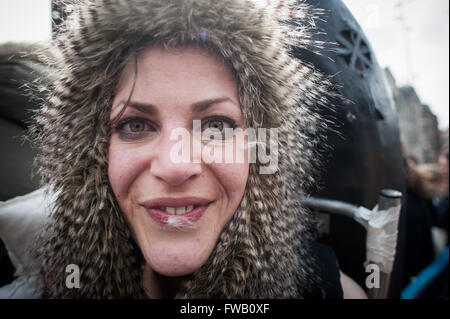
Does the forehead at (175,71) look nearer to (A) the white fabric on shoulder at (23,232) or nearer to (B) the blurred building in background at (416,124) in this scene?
(A) the white fabric on shoulder at (23,232)

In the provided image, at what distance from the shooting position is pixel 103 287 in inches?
28.1

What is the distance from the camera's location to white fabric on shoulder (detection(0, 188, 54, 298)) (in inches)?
31.1

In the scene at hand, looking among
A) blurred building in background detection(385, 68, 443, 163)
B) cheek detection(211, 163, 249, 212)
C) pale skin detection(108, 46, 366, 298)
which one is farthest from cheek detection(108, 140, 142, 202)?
blurred building in background detection(385, 68, 443, 163)

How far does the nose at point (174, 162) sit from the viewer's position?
0.56 m

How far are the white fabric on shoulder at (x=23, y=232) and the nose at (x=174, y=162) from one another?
51 cm

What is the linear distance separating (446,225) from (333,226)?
1.52 meters

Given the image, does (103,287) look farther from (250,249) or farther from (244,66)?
(244,66)

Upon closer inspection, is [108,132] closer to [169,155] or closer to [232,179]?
[169,155]

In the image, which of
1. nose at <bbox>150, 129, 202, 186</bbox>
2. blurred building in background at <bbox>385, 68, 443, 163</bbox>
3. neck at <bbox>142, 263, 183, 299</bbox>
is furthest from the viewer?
blurred building in background at <bbox>385, 68, 443, 163</bbox>

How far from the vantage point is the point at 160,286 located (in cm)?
75

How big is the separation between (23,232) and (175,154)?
0.74 m

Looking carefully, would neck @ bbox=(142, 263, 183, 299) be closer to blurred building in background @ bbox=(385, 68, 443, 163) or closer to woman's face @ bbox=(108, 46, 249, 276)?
woman's face @ bbox=(108, 46, 249, 276)

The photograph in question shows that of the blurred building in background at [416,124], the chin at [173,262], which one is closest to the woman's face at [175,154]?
the chin at [173,262]
